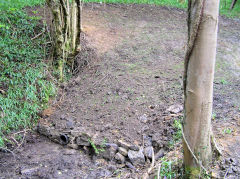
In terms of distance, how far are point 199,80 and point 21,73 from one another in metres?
3.64

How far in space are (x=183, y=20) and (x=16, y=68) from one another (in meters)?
5.29

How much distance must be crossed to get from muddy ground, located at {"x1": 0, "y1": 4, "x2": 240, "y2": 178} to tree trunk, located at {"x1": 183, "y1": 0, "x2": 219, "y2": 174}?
334 millimetres

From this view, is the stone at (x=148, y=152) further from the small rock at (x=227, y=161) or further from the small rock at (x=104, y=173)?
the small rock at (x=227, y=161)

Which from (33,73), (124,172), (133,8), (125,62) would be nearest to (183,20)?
(133,8)

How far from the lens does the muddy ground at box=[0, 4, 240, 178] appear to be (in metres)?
3.53

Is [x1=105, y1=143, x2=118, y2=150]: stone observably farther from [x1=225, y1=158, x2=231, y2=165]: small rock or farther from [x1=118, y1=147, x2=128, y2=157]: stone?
[x1=225, y1=158, x2=231, y2=165]: small rock

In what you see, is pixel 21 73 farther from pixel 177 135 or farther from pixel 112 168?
pixel 177 135

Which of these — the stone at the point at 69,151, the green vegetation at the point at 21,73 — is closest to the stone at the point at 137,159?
the stone at the point at 69,151

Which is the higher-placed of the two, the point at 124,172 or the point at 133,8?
the point at 133,8

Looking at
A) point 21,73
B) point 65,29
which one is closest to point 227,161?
point 21,73

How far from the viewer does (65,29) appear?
211 inches

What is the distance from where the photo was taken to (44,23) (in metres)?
5.91

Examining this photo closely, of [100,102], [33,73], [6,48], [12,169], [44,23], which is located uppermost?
[44,23]

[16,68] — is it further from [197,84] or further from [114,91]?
[197,84]
